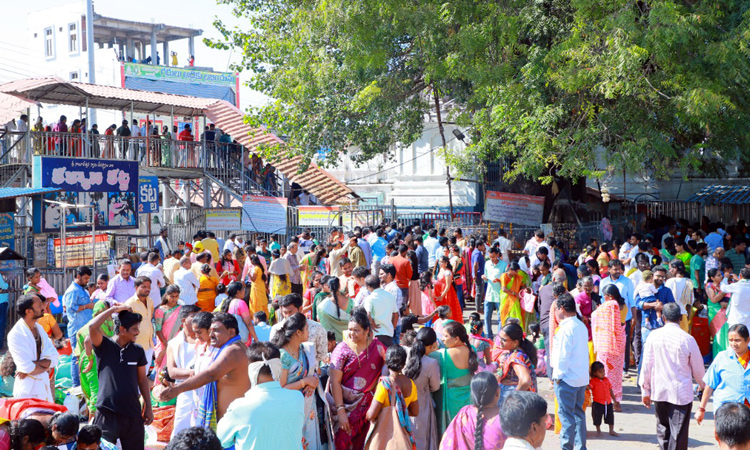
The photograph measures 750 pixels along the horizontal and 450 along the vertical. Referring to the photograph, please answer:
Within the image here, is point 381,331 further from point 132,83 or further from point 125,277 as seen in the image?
point 132,83

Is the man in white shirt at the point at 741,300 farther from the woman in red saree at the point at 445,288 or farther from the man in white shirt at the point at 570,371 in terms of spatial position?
the woman in red saree at the point at 445,288

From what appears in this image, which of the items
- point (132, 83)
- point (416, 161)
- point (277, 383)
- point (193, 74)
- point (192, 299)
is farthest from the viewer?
point (193, 74)

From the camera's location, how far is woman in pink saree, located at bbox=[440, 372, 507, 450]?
16.3 ft

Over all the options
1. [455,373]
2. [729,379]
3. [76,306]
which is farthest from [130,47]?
[729,379]

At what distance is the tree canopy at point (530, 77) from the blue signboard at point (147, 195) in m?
3.37

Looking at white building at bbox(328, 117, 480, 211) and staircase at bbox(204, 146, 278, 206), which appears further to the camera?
white building at bbox(328, 117, 480, 211)

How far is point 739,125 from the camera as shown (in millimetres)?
15070

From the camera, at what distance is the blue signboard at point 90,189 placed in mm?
17312

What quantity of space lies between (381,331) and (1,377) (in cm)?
371

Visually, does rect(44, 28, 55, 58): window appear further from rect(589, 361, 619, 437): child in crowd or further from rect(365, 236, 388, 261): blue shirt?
rect(589, 361, 619, 437): child in crowd

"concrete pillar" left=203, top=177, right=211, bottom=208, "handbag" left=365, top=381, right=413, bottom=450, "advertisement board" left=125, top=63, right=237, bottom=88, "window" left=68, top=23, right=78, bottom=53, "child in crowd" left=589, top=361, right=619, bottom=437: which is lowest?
"child in crowd" left=589, top=361, right=619, bottom=437

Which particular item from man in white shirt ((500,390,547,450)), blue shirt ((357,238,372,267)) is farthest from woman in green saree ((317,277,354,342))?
blue shirt ((357,238,372,267))

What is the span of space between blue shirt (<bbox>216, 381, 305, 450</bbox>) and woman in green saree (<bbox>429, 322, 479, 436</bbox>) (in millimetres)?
1949

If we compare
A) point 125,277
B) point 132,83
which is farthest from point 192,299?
point 132,83
